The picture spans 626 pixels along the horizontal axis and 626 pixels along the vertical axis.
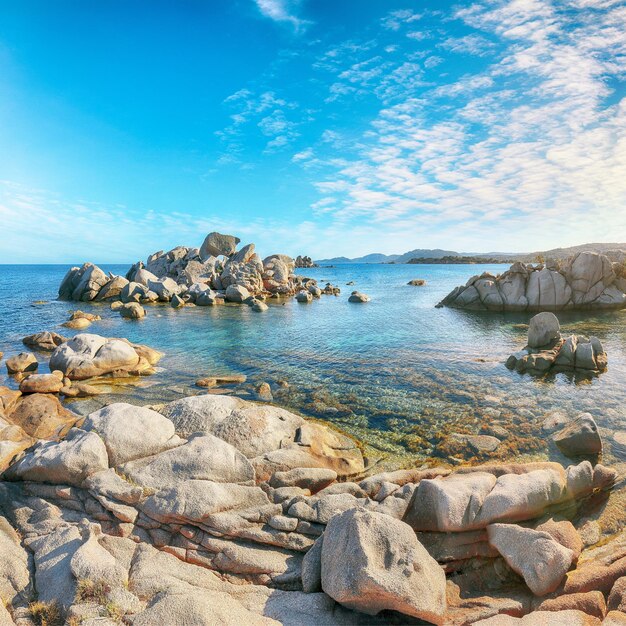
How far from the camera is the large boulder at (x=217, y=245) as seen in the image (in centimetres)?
8644

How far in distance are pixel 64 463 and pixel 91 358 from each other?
1589 centimetres

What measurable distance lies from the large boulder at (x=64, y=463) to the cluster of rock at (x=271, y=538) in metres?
0.04

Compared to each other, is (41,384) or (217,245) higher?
(217,245)

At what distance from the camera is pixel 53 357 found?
24688mm

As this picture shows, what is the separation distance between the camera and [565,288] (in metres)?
50.6

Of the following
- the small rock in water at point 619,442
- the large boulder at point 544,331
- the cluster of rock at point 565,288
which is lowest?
the small rock in water at point 619,442

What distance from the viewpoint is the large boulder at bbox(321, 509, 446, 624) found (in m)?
6.86

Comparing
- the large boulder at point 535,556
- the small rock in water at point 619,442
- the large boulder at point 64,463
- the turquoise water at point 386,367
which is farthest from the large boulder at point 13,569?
the small rock in water at point 619,442

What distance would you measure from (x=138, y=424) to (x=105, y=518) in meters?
3.33

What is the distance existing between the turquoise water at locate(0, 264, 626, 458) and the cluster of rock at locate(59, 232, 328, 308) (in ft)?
42.5

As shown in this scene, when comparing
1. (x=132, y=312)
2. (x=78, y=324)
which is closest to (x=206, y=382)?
(x=78, y=324)

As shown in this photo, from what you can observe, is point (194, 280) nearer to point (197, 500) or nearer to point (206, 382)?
point (206, 382)

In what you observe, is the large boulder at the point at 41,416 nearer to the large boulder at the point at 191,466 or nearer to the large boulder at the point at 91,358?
the large boulder at the point at 91,358

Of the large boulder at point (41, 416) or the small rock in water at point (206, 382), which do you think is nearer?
the large boulder at point (41, 416)
